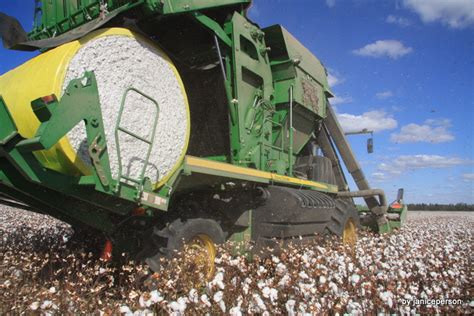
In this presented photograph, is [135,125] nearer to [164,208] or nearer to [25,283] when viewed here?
[164,208]

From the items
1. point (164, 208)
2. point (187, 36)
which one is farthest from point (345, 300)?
point (187, 36)

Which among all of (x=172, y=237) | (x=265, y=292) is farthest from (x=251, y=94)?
(x=265, y=292)

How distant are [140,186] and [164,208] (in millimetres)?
320

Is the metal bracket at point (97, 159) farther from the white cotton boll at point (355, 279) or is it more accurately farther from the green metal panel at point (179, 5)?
the white cotton boll at point (355, 279)

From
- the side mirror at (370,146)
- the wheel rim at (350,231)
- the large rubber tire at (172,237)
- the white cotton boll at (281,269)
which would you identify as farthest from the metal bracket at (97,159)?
the side mirror at (370,146)

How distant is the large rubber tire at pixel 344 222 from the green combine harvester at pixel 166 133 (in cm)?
5

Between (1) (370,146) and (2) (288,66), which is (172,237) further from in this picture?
(1) (370,146)

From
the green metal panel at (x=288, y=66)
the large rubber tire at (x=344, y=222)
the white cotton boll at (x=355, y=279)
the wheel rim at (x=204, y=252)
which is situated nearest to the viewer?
the white cotton boll at (x=355, y=279)

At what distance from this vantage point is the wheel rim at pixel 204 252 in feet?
13.5

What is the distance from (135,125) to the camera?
11.9 feet

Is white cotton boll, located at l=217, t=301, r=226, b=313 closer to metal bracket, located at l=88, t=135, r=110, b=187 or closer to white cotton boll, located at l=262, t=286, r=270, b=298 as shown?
white cotton boll, located at l=262, t=286, r=270, b=298

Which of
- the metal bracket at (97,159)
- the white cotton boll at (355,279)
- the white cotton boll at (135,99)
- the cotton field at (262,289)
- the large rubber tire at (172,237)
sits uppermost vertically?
the white cotton boll at (135,99)

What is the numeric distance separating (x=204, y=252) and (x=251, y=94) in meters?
2.39

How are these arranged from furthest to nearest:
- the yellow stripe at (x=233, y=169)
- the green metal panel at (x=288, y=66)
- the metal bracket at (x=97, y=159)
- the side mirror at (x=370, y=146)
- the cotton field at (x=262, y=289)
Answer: the side mirror at (x=370, y=146)
the green metal panel at (x=288, y=66)
the yellow stripe at (x=233, y=169)
the metal bracket at (x=97, y=159)
the cotton field at (x=262, y=289)
